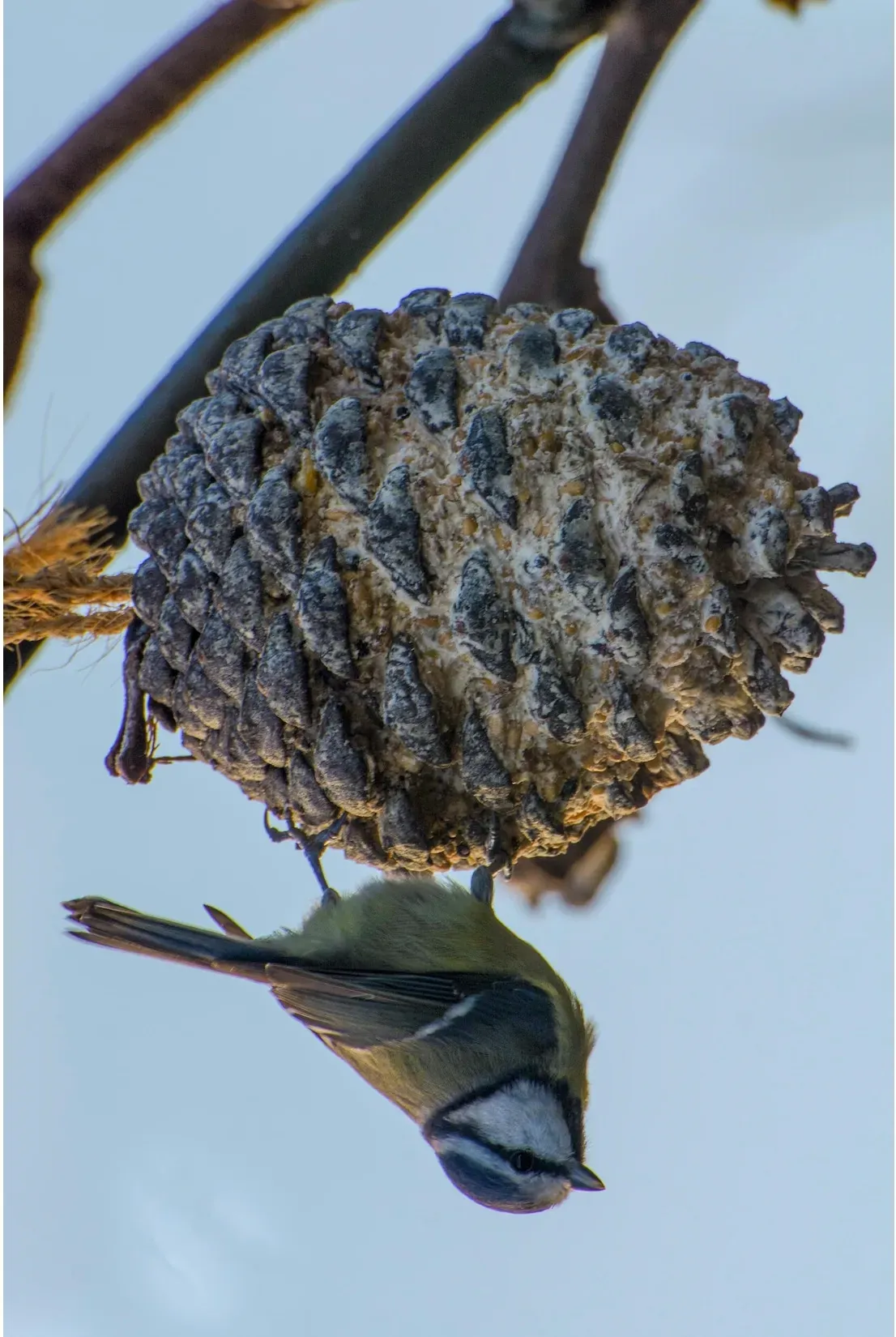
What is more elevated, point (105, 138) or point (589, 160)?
point (589, 160)

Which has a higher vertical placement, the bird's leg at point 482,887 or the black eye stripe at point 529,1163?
the bird's leg at point 482,887

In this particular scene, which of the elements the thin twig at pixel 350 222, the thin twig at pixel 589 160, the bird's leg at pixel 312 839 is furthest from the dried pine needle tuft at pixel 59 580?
the thin twig at pixel 589 160

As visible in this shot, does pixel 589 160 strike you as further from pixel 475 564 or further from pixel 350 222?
pixel 475 564

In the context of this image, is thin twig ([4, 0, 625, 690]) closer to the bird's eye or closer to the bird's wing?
the bird's wing

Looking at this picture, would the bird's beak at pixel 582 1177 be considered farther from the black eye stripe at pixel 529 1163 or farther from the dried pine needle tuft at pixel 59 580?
the dried pine needle tuft at pixel 59 580

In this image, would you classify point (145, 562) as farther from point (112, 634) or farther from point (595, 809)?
point (595, 809)

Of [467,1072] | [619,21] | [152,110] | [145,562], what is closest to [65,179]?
[152,110]

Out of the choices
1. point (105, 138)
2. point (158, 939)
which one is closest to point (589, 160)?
point (105, 138)
